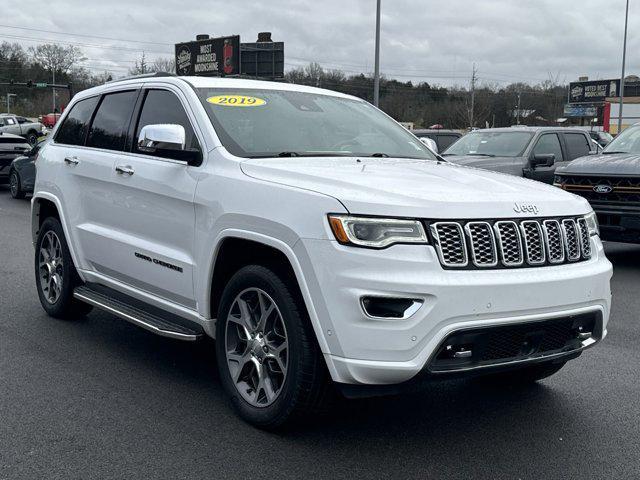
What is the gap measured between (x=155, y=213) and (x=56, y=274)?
2032 millimetres

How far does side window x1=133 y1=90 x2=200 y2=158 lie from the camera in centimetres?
474

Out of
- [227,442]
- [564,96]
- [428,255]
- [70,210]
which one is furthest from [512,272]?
[564,96]

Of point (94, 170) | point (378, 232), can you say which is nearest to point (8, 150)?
point (94, 170)

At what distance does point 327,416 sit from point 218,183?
144cm

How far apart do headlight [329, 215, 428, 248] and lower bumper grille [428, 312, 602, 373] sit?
484 millimetres

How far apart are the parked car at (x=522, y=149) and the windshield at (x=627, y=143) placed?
1324 mm

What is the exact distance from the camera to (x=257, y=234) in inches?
154

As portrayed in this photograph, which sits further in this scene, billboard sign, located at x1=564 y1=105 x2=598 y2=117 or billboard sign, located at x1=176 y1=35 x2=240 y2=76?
billboard sign, located at x1=564 y1=105 x2=598 y2=117

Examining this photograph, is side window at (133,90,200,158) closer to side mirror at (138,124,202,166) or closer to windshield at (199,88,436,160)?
side mirror at (138,124,202,166)

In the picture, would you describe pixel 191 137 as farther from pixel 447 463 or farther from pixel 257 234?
pixel 447 463

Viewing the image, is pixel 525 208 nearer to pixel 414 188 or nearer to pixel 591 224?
pixel 414 188

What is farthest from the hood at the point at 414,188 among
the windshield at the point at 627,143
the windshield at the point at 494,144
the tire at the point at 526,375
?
the windshield at the point at 494,144

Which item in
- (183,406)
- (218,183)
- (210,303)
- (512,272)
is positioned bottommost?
(183,406)

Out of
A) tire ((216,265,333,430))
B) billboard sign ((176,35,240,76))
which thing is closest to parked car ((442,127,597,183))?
tire ((216,265,333,430))
